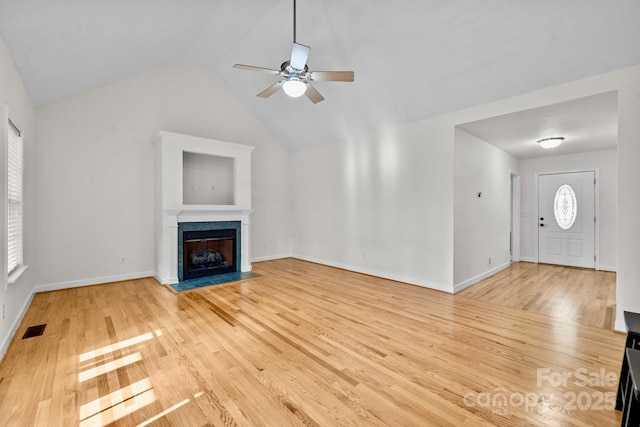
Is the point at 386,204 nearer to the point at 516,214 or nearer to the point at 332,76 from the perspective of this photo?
the point at 332,76

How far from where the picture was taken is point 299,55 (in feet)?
9.03

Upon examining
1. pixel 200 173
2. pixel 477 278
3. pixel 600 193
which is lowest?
pixel 477 278

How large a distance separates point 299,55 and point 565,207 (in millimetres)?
6610

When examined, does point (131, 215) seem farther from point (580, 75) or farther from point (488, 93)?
point (580, 75)

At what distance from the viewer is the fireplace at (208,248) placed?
4789 mm

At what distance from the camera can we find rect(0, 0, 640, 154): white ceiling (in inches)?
102

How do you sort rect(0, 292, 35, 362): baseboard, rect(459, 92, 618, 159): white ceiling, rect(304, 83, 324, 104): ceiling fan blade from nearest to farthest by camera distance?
1. rect(0, 292, 35, 362): baseboard
2. rect(459, 92, 618, 159): white ceiling
3. rect(304, 83, 324, 104): ceiling fan blade

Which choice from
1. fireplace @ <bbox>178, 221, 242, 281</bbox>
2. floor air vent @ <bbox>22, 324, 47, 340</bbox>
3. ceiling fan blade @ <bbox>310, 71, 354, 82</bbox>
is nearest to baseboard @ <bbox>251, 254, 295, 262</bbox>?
fireplace @ <bbox>178, 221, 242, 281</bbox>

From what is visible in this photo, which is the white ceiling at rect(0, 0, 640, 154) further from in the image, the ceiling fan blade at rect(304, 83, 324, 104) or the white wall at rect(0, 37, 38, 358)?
the ceiling fan blade at rect(304, 83, 324, 104)

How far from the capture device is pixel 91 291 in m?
4.23

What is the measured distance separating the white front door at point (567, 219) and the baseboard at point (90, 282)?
27.1ft

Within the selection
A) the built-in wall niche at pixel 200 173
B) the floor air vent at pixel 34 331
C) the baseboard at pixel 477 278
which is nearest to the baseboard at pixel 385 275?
the baseboard at pixel 477 278

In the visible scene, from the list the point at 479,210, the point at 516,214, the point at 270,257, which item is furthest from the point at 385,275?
the point at 516,214

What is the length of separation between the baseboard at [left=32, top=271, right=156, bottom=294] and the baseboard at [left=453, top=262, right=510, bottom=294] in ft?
16.9
